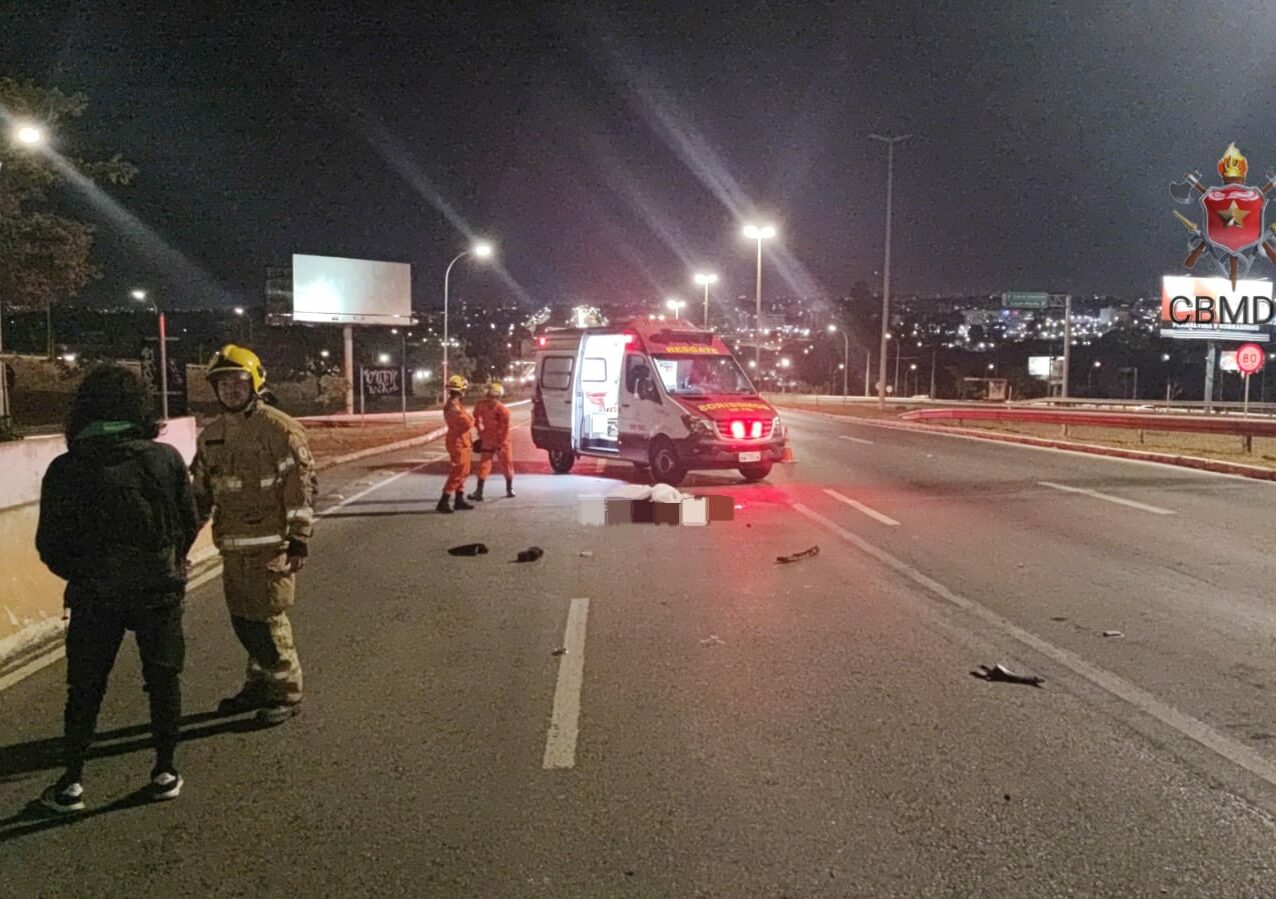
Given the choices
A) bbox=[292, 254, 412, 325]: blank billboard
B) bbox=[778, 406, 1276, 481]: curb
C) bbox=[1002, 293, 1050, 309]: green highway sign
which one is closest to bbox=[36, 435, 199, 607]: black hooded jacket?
bbox=[778, 406, 1276, 481]: curb

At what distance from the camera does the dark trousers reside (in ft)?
14.4

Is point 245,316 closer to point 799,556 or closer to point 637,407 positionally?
point 637,407

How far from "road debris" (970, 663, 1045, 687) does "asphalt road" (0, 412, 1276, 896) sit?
105mm

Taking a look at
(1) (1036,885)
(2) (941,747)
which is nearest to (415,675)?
(2) (941,747)

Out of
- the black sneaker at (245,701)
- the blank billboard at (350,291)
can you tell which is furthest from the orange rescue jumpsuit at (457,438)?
the blank billboard at (350,291)

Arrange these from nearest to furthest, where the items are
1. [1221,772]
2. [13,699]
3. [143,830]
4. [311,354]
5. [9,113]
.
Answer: [143,830]
[1221,772]
[13,699]
[9,113]
[311,354]

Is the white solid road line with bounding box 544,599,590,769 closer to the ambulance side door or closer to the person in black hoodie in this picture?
the person in black hoodie

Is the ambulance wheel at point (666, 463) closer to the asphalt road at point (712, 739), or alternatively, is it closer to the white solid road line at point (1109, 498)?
the asphalt road at point (712, 739)

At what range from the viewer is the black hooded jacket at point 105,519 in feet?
14.1

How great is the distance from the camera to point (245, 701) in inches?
229

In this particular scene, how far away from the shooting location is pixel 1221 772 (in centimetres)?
470

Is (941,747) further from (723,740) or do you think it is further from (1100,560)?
(1100,560)

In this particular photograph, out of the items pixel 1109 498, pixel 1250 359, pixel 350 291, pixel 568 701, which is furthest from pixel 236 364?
pixel 350 291

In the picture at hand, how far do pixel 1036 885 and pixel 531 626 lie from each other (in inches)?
177
